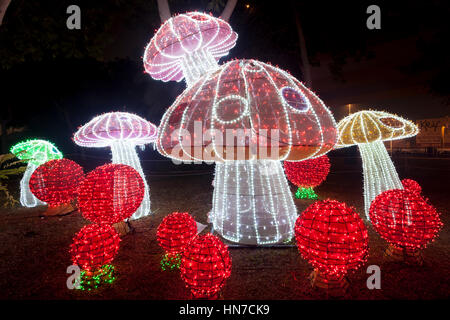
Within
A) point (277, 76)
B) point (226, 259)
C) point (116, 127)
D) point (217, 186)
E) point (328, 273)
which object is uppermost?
point (277, 76)

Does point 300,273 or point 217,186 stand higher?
point 217,186

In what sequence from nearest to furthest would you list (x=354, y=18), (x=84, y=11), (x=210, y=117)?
1. (x=210, y=117)
2. (x=84, y=11)
3. (x=354, y=18)

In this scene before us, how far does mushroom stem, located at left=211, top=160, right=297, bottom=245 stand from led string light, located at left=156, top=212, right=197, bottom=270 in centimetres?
82

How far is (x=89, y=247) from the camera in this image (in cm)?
306

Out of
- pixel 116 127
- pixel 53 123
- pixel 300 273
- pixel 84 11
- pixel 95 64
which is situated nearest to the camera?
pixel 300 273

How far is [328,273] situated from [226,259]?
1.20 metres

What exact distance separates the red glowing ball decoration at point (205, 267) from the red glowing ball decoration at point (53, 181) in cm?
448

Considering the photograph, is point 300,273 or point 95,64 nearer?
point 300,273

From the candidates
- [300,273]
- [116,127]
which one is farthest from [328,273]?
[116,127]

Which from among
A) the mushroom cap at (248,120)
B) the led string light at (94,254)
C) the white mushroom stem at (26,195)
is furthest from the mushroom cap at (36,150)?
the mushroom cap at (248,120)

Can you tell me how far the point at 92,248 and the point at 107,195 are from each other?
109 cm

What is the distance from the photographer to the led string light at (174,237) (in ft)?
11.5

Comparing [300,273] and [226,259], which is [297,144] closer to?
[226,259]

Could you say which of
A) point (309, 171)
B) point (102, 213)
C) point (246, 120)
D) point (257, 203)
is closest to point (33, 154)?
point (102, 213)
